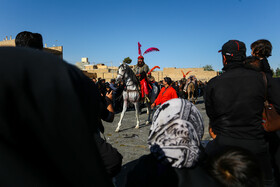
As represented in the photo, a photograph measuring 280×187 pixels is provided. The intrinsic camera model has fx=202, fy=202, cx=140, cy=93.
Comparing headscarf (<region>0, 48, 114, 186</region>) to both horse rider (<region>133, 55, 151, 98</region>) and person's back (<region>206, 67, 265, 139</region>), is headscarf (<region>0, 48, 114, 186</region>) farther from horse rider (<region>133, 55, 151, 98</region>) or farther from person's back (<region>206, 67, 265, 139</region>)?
horse rider (<region>133, 55, 151, 98</region>)

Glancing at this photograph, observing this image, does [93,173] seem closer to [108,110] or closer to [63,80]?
[63,80]

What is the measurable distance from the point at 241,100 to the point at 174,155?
3.49 feet

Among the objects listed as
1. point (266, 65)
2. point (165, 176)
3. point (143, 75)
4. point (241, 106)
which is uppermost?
point (143, 75)

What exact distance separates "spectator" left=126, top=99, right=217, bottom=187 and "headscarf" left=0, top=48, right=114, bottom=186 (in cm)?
83

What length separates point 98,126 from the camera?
6.08 ft

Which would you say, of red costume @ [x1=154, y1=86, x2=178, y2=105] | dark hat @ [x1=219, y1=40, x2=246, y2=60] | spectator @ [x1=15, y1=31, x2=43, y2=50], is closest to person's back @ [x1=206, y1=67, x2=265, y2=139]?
dark hat @ [x1=219, y1=40, x2=246, y2=60]

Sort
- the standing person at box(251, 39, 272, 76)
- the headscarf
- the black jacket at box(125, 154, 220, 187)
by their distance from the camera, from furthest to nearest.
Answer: the standing person at box(251, 39, 272, 76), the black jacket at box(125, 154, 220, 187), the headscarf

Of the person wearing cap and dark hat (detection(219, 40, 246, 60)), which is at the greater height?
dark hat (detection(219, 40, 246, 60))

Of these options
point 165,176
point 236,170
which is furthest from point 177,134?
point 236,170

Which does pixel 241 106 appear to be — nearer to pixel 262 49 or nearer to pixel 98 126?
pixel 262 49

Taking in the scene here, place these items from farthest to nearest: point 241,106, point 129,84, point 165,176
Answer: point 129,84, point 241,106, point 165,176

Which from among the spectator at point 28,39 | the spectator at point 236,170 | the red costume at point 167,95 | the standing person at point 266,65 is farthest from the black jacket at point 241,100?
the red costume at point 167,95

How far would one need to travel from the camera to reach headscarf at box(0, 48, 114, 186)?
518mm

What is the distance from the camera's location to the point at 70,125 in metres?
0.54
